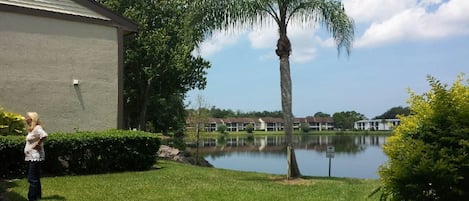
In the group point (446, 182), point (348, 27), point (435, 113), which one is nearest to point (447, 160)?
point (446, 182)

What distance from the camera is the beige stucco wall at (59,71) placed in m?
14.5

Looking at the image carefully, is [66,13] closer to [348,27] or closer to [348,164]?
[348,27]

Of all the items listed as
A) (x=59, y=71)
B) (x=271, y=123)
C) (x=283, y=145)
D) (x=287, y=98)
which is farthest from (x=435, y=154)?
(x=271, y=123)

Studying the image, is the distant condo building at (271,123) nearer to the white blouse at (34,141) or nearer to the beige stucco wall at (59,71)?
the beige stucco wall at (59,71)

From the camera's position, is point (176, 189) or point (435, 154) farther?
point (176, 189)

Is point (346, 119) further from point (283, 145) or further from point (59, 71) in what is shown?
point (59, 71)

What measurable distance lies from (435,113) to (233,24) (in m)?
8.24

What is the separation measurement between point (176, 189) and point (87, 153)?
3991mm

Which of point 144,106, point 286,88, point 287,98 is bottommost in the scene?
point 287,98

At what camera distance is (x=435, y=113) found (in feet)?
16.8

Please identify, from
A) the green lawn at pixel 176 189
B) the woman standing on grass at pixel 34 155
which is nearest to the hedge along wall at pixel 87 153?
the green lawn at pixel 176 189

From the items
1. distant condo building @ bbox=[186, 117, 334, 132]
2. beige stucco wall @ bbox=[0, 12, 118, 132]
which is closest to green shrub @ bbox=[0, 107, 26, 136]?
beige stucco wall @ bbox=[0, 12, 118, 132]

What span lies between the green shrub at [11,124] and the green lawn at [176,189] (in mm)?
2144

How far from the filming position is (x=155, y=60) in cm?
2670
